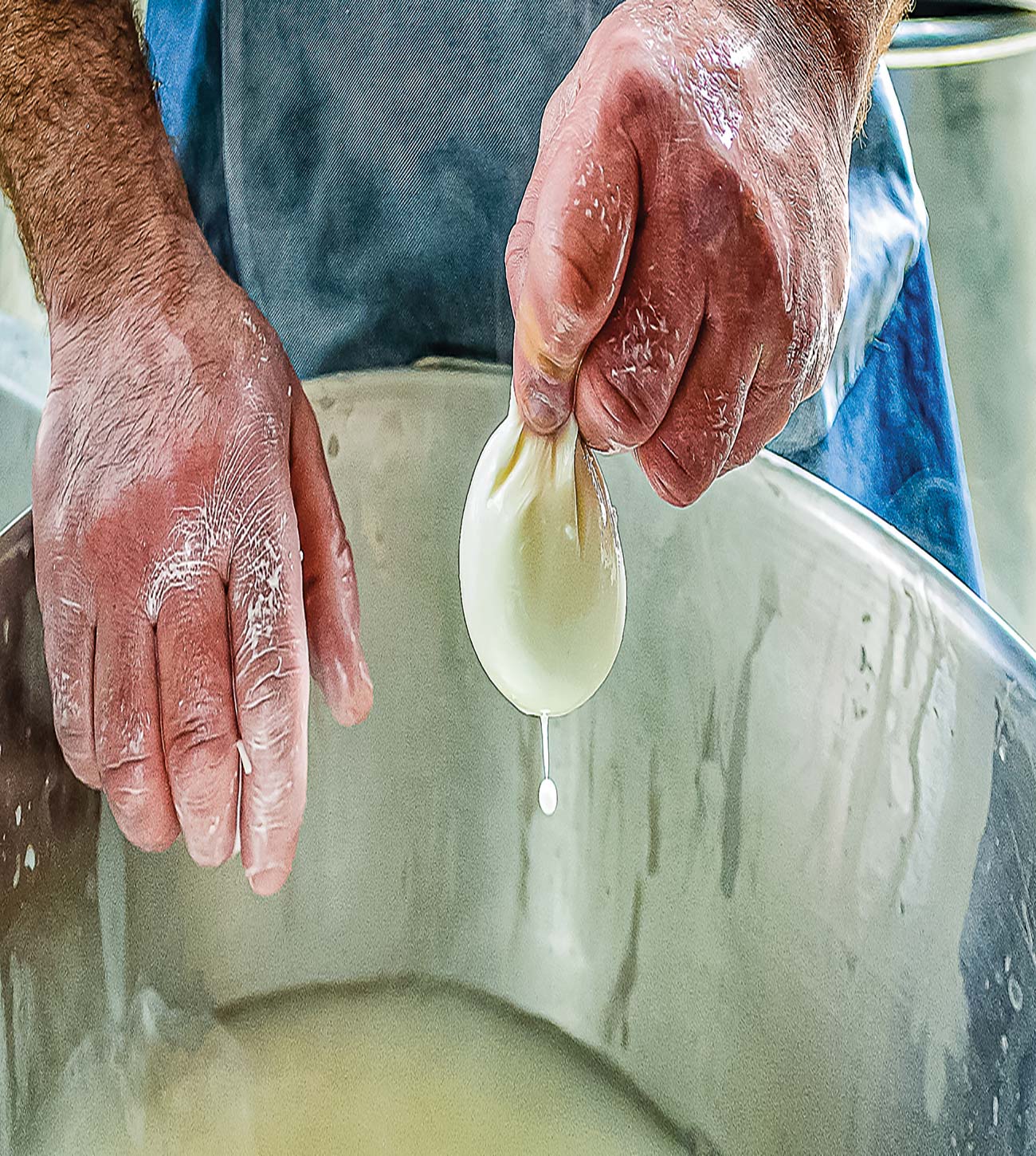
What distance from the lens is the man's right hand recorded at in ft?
1.22

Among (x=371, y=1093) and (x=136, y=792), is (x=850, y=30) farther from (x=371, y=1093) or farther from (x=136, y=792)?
(x=371, y=1093)

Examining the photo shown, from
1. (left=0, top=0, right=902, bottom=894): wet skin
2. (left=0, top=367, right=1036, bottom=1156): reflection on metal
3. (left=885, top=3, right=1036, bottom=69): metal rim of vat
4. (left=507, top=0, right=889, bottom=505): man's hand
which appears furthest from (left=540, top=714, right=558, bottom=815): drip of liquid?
(left=885, top=3, right=1036, bottom=69): metal rim of vat

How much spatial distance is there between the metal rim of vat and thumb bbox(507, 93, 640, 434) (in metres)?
0.37

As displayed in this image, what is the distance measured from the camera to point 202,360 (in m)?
0.40

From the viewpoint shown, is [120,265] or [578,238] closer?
[578,238]

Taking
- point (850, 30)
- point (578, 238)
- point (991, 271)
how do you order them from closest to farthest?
1. point (578, 238)
2. point (850, 30)
3. point (991, 271)

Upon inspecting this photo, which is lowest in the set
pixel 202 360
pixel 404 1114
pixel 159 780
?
pixel 404 1114

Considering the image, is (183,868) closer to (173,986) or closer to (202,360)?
(173,986)

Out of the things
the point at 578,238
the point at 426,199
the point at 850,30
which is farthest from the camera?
the point at 426,199

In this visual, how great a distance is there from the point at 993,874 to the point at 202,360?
30 centimetres

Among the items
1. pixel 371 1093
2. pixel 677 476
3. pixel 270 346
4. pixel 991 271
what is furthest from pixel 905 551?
pixel 991 271

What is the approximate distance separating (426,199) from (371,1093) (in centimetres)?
40

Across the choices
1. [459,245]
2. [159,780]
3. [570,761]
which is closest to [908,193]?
[459,245]

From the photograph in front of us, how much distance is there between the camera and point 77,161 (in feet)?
1.39
